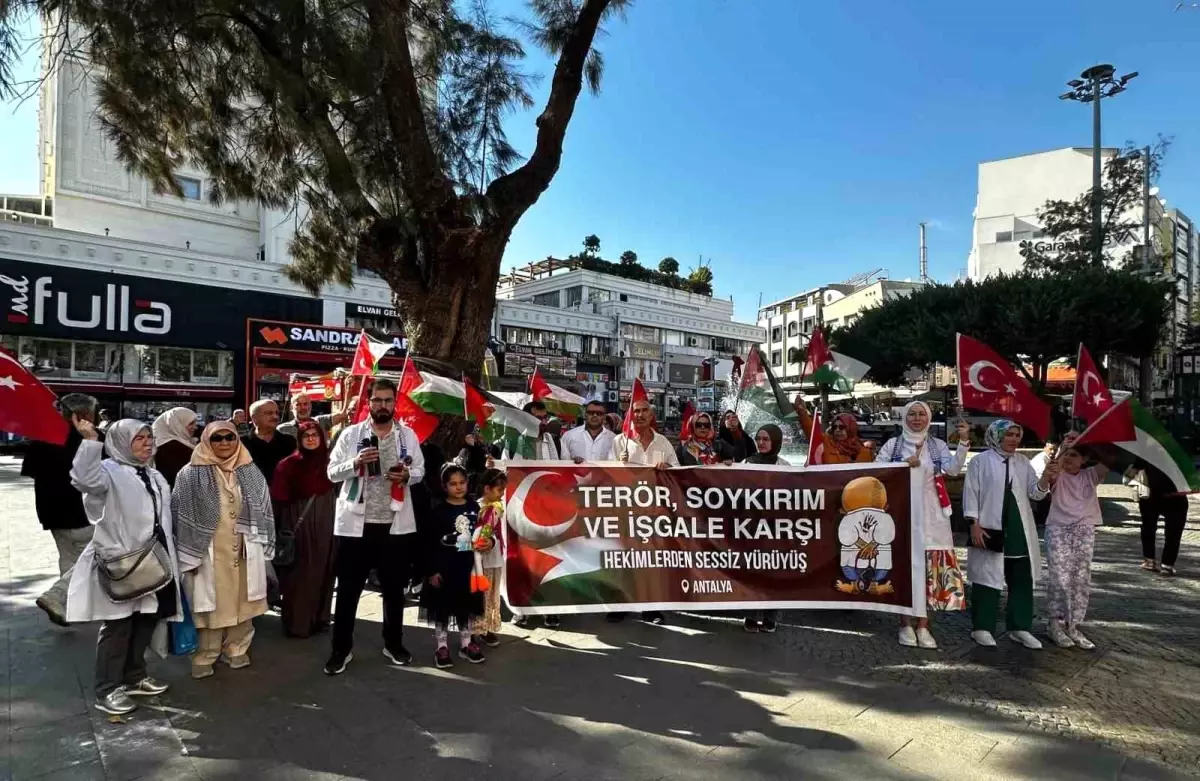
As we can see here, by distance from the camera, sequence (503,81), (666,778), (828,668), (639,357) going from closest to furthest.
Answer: (666,778)
(828,668)
(503,81)
(639,357)

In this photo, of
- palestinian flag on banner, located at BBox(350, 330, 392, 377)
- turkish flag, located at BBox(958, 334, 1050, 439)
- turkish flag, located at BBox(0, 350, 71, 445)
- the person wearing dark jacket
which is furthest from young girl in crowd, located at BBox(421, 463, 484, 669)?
turkish flag, located at BBox(958, 334, 1050, 439)

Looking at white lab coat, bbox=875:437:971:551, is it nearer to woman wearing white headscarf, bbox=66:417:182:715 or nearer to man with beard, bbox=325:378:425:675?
man with beard, bbox=325:378:425:675

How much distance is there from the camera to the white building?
43594 mm

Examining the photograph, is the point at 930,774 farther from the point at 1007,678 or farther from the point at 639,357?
the point at 639,357

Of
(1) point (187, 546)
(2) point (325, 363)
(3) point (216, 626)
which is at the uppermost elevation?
(2) point (325, 363)

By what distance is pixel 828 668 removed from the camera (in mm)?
A: 4539

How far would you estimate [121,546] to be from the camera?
375 cm

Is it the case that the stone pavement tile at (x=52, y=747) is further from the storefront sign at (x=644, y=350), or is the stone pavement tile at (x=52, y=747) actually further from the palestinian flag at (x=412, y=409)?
the storefront sign at (x=644, y=350)

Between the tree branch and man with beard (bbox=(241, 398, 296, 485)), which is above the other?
the tree branch

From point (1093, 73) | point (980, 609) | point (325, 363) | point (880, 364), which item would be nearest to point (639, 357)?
point (880, 364)

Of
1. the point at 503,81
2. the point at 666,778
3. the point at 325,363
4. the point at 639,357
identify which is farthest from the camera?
the point at 639,357

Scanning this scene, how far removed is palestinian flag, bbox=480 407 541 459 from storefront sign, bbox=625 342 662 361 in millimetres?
44203

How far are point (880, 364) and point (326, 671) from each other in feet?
102

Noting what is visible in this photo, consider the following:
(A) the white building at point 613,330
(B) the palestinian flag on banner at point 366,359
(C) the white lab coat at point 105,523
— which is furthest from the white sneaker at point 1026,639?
(A) the white building at point 613,330
